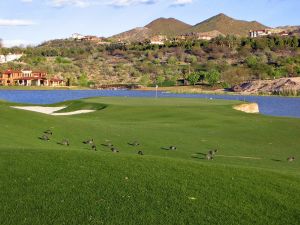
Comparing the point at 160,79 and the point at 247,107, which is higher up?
the point at 160,79

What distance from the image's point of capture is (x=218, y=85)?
146500 millimetres

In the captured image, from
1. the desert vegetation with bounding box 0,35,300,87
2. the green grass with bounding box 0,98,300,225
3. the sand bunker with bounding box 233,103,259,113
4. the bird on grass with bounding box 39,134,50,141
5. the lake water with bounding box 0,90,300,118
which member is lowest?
the lake water with bounding box 0,90,300,118

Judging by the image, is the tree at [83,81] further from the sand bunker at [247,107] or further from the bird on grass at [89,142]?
the bird on grass at [89,142]

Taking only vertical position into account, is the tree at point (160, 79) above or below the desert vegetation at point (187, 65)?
below

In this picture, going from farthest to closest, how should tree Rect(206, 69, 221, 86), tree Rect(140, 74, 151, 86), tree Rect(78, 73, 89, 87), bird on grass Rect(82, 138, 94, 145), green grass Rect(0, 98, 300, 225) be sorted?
tree Rect(78, 73, 89, 87) → tree Rect(140, 74, 151, 86) → tree Rect(206, 69, 221, 86) → bird on grass Rect(82, 138, 94, 145) → green grass Rect(0, 98, 300, 225)

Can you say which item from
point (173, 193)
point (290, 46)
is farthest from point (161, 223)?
point (290, 46)

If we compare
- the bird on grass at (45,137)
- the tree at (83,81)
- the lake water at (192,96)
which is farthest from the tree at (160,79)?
the bird on grass at (45,137)

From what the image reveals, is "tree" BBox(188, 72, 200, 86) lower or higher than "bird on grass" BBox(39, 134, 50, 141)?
higher

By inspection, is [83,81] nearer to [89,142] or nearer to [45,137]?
[45,137]

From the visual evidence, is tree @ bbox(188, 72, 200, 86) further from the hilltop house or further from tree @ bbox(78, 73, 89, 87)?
the hilltop house

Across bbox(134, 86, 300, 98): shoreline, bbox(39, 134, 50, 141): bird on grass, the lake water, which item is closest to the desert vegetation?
bbox(134, 86, 300, 98): shoreline

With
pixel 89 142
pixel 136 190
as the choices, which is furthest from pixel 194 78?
pixel 136 190

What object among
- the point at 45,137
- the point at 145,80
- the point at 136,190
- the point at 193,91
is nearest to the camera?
the point at 136,190

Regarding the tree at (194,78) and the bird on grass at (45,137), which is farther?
the tree at (194,78)
